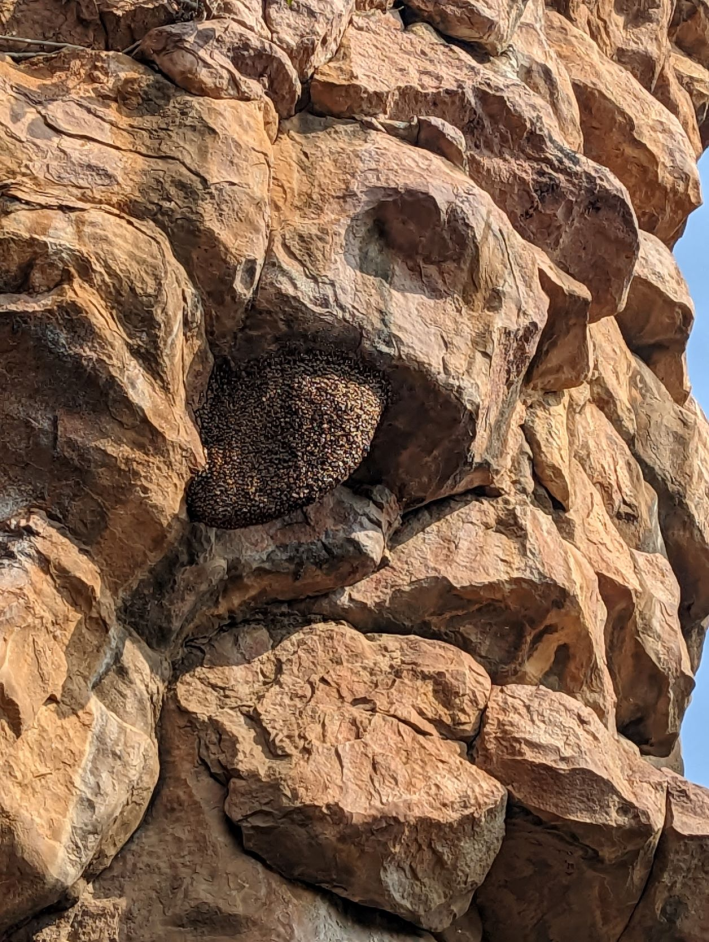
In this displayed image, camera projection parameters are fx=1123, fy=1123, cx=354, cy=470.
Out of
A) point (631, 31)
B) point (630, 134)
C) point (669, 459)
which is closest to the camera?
point (669, 459)

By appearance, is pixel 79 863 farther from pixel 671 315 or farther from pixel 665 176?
pixel 665 176

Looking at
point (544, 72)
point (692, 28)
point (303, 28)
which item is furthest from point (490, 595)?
point (692, 28)

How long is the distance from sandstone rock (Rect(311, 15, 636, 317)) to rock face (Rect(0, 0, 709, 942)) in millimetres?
29

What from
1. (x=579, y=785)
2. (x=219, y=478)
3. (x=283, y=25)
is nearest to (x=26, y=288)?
(x=219, y=478)

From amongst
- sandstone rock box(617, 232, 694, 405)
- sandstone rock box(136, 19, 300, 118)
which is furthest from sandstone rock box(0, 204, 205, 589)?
sandstone rock box(617, 232, 694, 405)

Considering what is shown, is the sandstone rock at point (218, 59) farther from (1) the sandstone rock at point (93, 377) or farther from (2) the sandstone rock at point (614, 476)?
(2) the sandstone rock at point (614, 476)

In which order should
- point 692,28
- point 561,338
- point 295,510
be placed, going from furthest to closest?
point 692,28, point 561,338, point 295,510

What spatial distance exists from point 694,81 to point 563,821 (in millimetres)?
10475

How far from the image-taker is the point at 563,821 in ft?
23.8

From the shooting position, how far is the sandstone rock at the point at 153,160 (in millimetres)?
6574

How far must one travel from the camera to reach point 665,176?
11953 mm

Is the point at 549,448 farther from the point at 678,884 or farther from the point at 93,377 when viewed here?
the point at 93,377

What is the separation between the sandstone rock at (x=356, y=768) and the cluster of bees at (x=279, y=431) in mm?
1121

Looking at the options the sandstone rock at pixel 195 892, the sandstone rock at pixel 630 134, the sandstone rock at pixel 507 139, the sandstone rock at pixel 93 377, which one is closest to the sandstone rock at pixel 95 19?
the sandstone rock at pixel 507 139
